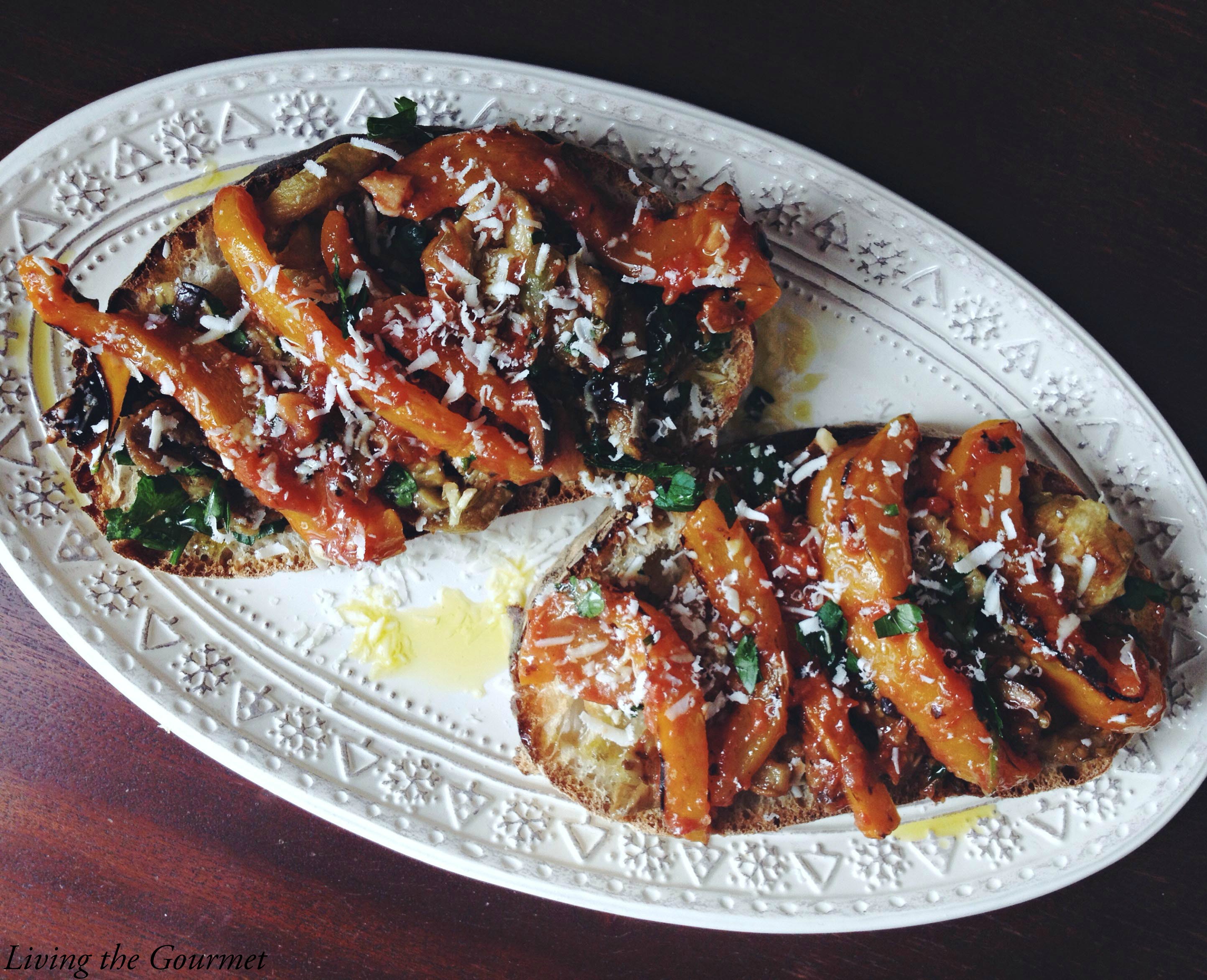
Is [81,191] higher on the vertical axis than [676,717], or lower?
higher

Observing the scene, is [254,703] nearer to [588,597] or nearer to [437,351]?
[588,597]

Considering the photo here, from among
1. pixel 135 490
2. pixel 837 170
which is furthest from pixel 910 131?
pixel 135 490

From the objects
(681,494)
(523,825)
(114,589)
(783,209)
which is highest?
(783,209)

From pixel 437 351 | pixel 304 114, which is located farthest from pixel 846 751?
pixel 304 114

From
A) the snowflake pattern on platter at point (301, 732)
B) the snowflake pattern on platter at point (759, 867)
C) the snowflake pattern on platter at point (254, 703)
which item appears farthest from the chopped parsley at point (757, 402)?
the snowflake pattern on platter at point (254, 703)

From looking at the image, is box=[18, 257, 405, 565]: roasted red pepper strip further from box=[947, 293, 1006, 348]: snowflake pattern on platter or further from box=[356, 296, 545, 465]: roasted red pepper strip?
box=[947, 293, 1006, 348]: snowflake pattern on platter

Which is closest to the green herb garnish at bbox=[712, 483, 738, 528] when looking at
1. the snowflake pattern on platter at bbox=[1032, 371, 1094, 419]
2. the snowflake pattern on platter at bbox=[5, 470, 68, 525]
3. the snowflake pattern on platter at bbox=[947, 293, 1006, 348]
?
the snowflake pattern on platter at bbox=[947, 293, 1006, 348]
